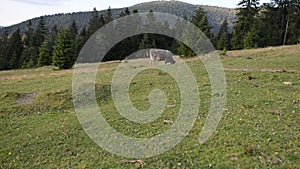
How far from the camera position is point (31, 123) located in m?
15.2

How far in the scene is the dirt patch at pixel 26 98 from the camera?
63.9 ft

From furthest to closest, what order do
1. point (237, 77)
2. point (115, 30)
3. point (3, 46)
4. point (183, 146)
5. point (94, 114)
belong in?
point (3, 46) → point (115, 30) → point (237, 77) → point (94, 114) → point (183, 146)

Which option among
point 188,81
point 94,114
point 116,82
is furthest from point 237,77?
point 94,114

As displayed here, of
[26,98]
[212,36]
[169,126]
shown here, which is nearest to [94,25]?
[212,36]

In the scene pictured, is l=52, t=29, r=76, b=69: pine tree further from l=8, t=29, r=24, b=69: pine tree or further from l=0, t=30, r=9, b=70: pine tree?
l=0, t=30, r=9, b=70: pine tree

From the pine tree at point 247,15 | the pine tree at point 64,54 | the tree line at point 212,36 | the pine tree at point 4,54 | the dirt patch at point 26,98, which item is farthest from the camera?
the pine tree at point 4,54

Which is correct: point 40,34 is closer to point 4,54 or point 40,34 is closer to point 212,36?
point 4,54

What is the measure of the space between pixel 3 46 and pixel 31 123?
85069 mm

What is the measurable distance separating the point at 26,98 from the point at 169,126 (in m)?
12.3

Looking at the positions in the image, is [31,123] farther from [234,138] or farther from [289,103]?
[289,103]

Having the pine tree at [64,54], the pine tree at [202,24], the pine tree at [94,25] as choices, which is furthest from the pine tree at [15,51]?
the pine tree at [202,24]

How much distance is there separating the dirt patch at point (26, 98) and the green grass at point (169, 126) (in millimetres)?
227

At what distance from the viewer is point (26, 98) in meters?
Result: 20.6

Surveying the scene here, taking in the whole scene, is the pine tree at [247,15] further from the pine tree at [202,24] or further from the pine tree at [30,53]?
the pine tree at [30,53]
